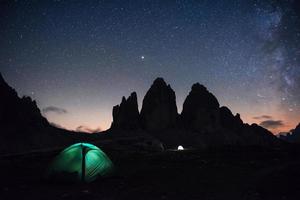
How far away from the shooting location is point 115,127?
393 ft

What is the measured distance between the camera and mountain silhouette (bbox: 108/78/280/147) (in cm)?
11608

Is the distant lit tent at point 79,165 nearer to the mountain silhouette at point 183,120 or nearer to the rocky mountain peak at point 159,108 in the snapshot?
the mountain silhouette at point 183,120

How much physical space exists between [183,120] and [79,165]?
118 metres

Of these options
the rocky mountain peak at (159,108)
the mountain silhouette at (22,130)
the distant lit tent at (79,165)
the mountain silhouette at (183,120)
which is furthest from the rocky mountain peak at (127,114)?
the distant lit tent at (79,165)

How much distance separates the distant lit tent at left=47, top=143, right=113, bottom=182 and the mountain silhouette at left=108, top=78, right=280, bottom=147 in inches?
3675

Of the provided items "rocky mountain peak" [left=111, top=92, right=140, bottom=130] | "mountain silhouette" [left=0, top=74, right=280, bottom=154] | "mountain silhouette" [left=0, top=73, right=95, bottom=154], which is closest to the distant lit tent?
"mountain silhouette" [left=0, top=73, right=95, bottom=154]

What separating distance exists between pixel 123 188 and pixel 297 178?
8685mm

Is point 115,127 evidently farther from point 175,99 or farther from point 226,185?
point 226,185

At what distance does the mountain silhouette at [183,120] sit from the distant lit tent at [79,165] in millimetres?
93338

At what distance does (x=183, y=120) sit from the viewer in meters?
130

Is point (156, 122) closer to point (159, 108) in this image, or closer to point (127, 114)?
point (159, 108)

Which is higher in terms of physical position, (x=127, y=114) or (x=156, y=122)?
(x=127, y=114)

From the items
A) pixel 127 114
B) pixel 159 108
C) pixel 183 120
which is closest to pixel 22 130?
pixel 127 114


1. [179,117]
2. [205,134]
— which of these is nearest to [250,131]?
[205,134]
